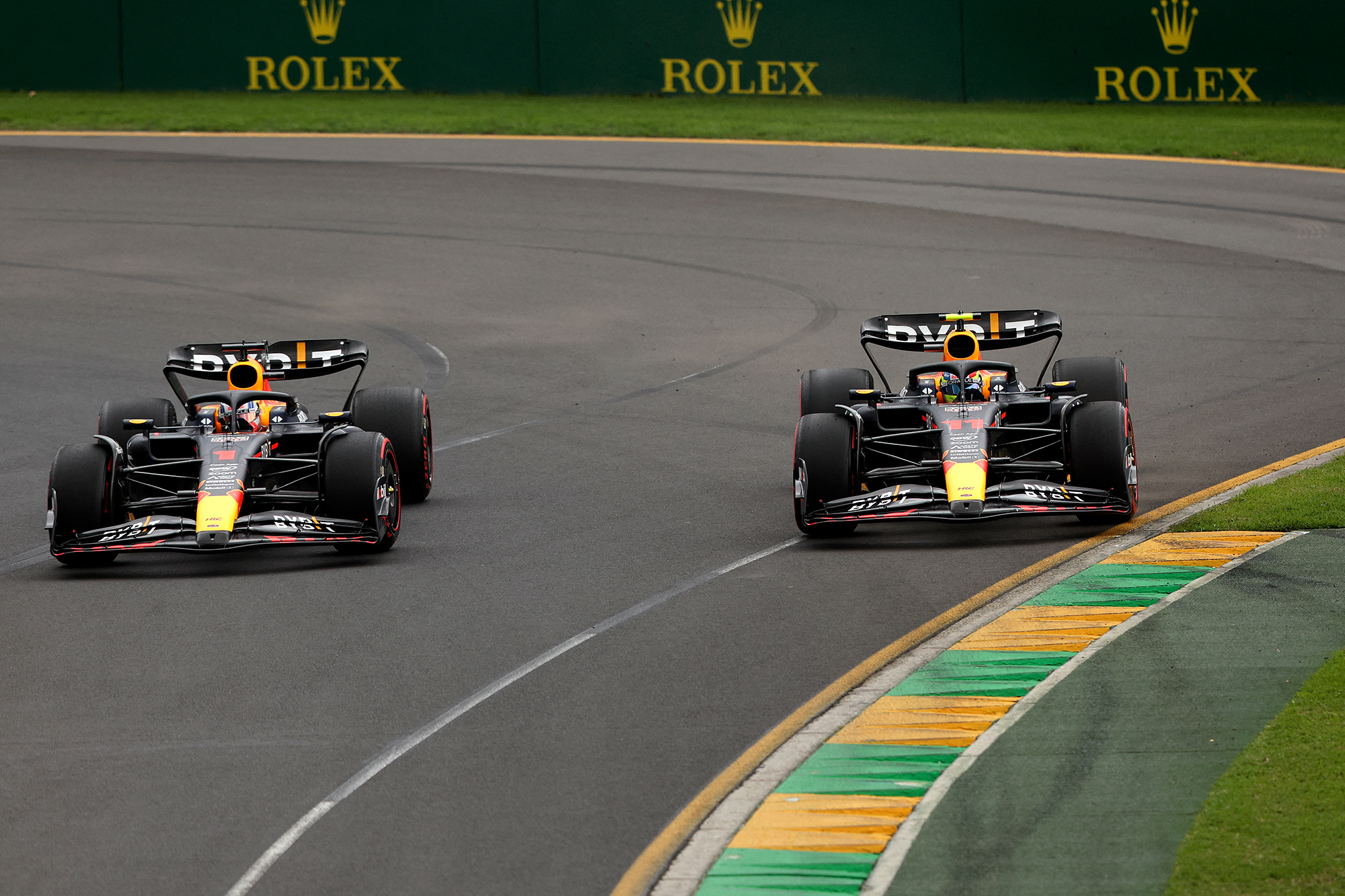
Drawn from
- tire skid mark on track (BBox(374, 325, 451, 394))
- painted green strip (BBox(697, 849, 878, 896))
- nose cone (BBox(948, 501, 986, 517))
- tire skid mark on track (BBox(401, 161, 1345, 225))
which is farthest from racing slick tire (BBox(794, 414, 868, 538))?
tire skid mark on track (BBox(401, 161, 1345, 225))

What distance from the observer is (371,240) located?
24875 millimetres

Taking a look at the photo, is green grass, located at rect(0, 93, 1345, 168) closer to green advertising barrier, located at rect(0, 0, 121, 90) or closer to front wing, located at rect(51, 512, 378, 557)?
green advertising barrier, located at rect(0, 0, 121, 90)

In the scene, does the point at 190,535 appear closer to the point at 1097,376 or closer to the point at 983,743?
the point at 983,743

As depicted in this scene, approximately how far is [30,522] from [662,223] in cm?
1353

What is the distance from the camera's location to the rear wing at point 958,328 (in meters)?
13.2

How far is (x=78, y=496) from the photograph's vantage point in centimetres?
1152

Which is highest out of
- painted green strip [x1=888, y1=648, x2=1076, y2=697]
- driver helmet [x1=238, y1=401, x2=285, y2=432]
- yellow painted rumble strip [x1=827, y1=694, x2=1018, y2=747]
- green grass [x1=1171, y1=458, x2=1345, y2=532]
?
driver helmet [x1=238, y1=401, x2=285, y2=432]

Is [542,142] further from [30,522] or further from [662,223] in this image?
[30,522]

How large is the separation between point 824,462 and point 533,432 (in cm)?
479

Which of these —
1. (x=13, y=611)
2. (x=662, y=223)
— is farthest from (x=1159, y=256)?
(x=13, y=611)

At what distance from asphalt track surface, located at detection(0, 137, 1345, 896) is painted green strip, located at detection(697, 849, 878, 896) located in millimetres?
406

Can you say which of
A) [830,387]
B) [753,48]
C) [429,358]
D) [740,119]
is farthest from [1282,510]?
[753,48]

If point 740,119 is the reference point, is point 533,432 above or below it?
below

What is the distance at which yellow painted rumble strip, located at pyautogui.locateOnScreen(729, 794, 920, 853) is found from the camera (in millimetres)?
7070
